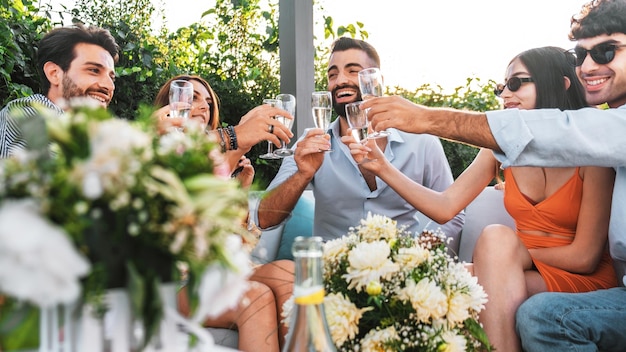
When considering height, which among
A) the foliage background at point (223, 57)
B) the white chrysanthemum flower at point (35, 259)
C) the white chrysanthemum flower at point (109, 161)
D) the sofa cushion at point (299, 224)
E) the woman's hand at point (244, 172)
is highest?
the foliage background at point (223, 57)

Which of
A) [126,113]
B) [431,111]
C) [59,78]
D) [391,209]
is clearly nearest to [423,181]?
[391,209]

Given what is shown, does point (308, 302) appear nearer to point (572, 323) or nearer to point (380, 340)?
point (380, 340)

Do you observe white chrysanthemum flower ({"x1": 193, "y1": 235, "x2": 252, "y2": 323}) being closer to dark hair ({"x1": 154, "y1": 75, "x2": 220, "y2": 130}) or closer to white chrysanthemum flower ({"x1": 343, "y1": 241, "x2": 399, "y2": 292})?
white chrysanthemum flower ({"x1": 343, "y1": 241, "x2": 399, "y2": 292})

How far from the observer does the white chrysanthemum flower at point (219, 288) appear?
0.72 m

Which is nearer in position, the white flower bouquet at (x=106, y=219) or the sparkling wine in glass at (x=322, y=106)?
the white flower bouquet at (x=106, y=219)

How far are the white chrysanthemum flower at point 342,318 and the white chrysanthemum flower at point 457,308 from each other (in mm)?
183

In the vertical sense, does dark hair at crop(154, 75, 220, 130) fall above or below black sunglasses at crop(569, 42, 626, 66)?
above

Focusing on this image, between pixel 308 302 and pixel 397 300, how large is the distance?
0.45 m

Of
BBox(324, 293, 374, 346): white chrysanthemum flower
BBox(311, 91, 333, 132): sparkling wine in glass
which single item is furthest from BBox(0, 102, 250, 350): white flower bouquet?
BBox(311, 91, 333, 132): sparkling wine in glass

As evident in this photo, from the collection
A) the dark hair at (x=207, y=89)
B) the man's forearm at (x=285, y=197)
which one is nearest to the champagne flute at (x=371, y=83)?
the man's forearm at (x=285, y=197)

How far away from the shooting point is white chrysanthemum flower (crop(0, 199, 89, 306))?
60 cm

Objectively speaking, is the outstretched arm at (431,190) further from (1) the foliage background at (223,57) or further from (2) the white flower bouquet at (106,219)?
(1) the foliage background at (223,57)

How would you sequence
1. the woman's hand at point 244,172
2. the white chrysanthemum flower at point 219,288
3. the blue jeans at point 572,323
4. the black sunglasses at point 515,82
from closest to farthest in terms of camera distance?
the white chrysanthemum flower at point 219,288, the blue jeans at point 572,323, the black sunglasses at point 515,82, the woman's hand at point 244,172

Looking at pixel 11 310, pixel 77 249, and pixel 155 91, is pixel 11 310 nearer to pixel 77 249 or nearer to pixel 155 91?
pixel 77 249
